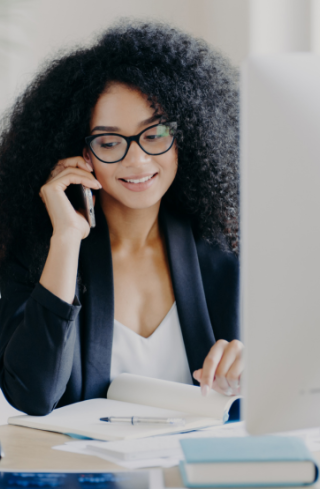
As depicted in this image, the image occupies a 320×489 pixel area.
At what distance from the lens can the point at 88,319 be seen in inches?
52.8

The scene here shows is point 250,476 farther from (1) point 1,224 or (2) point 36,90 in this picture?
(2) point 36,90

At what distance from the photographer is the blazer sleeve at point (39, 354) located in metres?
1.10

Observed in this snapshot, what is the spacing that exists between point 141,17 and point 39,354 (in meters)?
2.08

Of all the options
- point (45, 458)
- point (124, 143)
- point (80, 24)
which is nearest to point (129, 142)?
point (124, 143)

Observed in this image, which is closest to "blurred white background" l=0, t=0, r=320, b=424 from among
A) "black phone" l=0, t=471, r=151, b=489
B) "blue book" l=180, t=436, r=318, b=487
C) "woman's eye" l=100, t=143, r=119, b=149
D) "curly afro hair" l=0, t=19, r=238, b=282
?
"curly afro hair" l=0, t=19, r=238, b=282

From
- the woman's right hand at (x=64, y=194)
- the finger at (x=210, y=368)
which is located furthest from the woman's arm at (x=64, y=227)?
the finger at (x=210, y=368)

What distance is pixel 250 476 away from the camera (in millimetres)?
641

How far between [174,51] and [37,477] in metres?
1.13

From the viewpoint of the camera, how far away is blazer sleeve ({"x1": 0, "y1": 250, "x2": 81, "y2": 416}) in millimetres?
1096

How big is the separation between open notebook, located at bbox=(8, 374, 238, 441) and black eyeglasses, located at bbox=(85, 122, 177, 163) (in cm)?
55

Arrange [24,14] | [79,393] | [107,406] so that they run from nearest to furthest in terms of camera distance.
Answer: [107,406]
[79,393]
[24,14]

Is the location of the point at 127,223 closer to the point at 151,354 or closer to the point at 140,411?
the point at 151,354

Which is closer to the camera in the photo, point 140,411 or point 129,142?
point 140,411

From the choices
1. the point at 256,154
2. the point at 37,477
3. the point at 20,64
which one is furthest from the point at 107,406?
the point at 20,64
